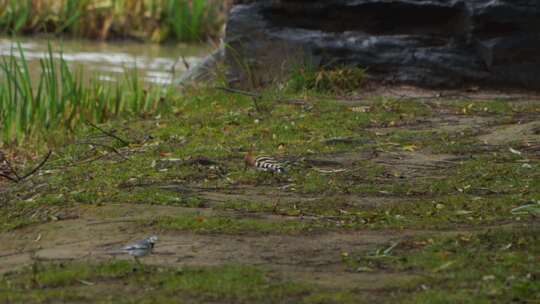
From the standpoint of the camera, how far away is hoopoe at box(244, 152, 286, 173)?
5082 mm

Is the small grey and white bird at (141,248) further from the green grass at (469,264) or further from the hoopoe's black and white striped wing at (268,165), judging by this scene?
the hoopoe's black and white striped wing at (268,165)

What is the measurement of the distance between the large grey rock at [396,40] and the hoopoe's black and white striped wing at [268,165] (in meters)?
2.65

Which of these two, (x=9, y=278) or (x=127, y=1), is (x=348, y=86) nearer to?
(x=9, y=278)

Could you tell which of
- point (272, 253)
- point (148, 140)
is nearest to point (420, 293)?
point (272, 253)

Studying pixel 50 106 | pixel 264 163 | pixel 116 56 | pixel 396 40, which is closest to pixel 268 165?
pixel 264 163

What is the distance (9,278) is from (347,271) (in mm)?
1007

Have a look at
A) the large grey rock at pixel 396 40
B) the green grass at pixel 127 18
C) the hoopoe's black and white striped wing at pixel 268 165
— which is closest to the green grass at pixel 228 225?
the hoopoe's black and white striped wing at pixel 268 165

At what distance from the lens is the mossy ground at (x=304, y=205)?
3336mm

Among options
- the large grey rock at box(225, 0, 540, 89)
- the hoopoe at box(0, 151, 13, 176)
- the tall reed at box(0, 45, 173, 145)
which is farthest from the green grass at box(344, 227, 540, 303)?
the tall reed at box(0, 45, 173, 145)

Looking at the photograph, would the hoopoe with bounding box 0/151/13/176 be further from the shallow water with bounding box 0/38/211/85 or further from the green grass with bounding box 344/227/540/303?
the shallow water with bounding box 0/38/211/85

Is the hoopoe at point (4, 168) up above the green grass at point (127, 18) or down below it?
above

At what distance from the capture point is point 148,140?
6379 mm

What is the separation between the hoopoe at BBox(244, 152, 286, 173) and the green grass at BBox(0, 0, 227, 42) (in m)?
8.95

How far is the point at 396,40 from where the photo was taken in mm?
7852
